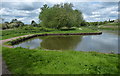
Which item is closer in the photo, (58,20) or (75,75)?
(75,75)

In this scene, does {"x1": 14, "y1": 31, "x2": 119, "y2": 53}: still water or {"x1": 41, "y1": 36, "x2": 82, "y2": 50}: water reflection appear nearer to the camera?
{"x1": 14, "y1": 31, "x2": 119, "y2": 53}: still water

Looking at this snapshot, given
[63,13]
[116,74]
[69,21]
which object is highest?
[63,13]

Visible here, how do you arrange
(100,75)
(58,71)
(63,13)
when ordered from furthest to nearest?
(63,13)
(58,71)
(100,75)

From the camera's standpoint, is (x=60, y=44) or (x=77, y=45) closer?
(x=77, y=45)

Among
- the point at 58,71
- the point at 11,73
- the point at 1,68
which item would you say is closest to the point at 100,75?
the point at 58,71

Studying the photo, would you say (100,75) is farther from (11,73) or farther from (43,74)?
(11,73)

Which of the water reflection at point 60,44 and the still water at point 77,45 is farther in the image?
the water reflection at point 60,44

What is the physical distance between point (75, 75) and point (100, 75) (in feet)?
2.89

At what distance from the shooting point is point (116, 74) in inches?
154

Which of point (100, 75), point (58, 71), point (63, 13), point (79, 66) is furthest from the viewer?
point (63, 13)

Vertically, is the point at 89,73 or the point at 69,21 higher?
the point at 69,21

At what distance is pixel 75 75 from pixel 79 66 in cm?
78

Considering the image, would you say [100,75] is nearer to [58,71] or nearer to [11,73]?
[58,71]

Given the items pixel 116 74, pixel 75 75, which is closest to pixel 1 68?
pixel 75 75
